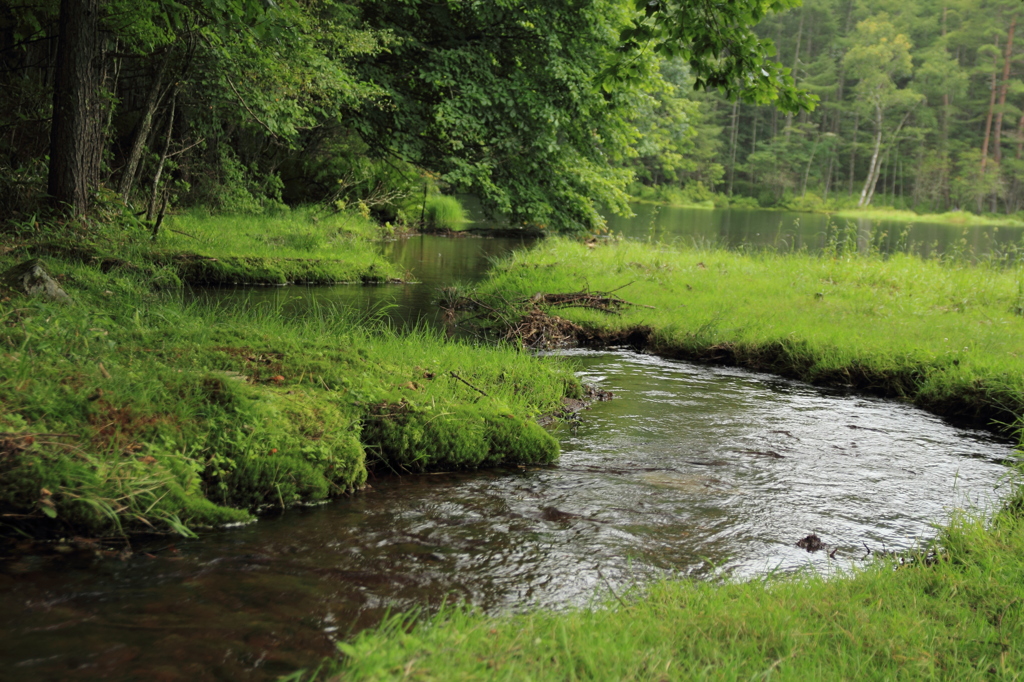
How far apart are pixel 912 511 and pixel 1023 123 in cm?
6960

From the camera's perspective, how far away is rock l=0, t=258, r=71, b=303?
19.9 feet

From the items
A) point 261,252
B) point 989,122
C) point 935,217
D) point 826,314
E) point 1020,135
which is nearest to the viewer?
point 826,314

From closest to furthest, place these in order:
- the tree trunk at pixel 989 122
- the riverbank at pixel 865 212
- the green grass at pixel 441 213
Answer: the green grass at pixel 441 213 < the riverbank at pixel 865 212 < the tree trunk at pixel 989 122

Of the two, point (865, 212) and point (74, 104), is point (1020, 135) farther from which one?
point (74, 104)

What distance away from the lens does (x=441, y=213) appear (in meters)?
27.6

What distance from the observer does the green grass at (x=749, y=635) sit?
2.46 meters

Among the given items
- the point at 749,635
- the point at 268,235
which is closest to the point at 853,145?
the point at 268,235

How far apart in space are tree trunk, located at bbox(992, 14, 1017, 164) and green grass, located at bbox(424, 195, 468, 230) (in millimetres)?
53434

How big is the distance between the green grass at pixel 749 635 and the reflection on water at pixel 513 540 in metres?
0.31

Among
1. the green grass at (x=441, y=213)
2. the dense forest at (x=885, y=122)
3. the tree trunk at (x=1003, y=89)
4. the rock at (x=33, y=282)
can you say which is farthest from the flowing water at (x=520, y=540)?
the tree trunk at (x=1003, y=89)

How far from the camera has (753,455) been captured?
5.66 meters

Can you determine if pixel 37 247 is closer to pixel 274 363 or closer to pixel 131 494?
pixel 274 363

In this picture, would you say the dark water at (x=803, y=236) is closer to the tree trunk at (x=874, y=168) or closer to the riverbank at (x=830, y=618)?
the riverbank at (x=830, y=618)

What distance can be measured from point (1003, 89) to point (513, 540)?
72.3m
